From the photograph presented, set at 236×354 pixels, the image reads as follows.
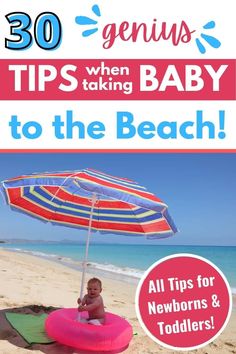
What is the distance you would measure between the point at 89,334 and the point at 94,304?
0.95ft

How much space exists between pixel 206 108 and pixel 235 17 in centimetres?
114

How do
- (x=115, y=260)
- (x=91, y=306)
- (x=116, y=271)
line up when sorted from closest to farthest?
(x=91, y=306) < (x=116, y=271) < (x=115, y=260)

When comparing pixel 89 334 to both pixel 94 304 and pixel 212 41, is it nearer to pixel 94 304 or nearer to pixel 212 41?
pixel 94 304

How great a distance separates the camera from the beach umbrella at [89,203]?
418 cm

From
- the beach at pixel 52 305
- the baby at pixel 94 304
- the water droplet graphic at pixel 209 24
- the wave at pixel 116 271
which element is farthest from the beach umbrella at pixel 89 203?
the wave at pixel 116 271

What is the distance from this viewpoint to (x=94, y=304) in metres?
4.51

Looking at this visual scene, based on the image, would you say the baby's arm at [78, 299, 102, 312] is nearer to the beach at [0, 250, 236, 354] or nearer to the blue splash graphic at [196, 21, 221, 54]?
the beach at [0, 250, 236, 354]

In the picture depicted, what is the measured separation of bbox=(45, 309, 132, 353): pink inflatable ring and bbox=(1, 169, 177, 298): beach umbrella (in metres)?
0.46

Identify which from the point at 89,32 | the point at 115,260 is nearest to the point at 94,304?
the point at 89,32

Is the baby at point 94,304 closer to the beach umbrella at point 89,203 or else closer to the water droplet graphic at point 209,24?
the beach umbrella at point 89,203

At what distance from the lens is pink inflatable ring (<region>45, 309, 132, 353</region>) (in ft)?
14.2

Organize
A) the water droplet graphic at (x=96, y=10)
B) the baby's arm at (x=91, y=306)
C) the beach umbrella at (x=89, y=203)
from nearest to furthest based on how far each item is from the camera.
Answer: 1. the beach umbrella at (x=89, y=203)
2. the baby's arm at (x=91, y=306)
3. the water droplet graphic at (x=96, y=10)

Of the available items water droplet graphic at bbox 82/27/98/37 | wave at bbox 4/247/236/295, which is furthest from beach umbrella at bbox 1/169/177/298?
wave at bbox 4/247/236/295

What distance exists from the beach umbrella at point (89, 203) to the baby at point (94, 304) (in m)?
0.22
